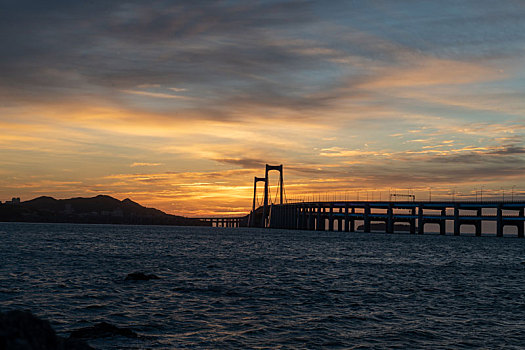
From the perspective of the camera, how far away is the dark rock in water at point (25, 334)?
28.5ft

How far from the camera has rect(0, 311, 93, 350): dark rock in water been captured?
8.67 metres

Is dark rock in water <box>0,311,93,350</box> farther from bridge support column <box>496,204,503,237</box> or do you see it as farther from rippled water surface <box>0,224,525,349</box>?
bridge support column <box>496,204,503,237</box>

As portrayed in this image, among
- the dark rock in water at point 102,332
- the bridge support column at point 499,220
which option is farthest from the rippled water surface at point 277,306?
the bridge support column at point 499,220

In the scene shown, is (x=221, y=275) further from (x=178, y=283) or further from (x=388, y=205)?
(x=388, y=205)

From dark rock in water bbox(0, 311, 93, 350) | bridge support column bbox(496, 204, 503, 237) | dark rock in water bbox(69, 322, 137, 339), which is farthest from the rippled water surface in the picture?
bridge support column bbox(496, 204, 503, 237)

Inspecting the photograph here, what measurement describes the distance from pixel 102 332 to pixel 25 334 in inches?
368

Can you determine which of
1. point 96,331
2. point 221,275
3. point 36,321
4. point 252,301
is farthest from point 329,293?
point 36,321

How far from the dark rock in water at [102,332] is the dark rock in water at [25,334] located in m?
7.93

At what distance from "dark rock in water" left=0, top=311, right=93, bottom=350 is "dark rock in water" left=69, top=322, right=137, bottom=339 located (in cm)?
793

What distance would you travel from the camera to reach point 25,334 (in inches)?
375

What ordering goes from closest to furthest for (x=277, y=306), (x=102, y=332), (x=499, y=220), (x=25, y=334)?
1. (x=25, y=334)
2. (x=102, y=332)
3. (x=277, y=306)
4. (x=499, y=220)

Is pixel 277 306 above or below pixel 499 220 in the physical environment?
below

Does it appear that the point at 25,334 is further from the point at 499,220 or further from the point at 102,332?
the point at 499,220

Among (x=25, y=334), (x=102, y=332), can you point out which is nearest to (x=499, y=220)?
(x=102, y=332)
